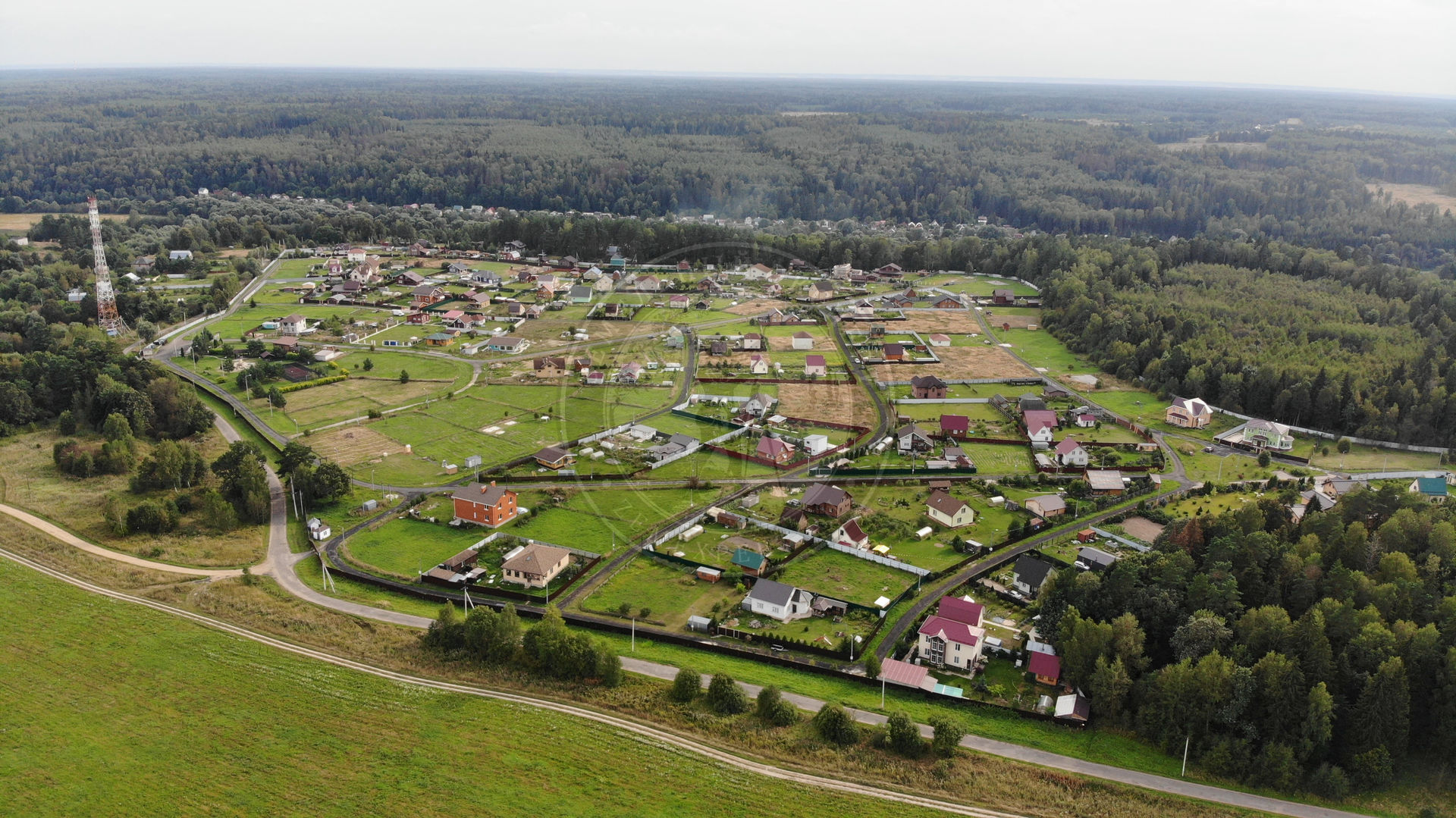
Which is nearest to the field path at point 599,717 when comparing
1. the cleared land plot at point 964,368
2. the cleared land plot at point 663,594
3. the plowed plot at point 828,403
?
the cleared land plot at point 663,594

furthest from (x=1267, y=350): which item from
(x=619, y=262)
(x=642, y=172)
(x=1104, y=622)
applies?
(x=642, y=172)

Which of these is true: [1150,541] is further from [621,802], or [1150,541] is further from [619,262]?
[619,262]

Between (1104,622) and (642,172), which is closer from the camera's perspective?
(1104,622)

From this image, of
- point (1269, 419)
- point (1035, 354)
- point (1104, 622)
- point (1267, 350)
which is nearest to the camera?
point (1104, 622)

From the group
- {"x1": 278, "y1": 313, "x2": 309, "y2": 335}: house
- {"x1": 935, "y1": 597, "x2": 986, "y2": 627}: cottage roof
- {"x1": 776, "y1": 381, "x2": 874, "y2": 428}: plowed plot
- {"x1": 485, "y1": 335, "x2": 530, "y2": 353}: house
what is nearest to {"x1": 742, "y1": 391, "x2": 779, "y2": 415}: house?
{"x1": 776, "y1": 381, "x2": 874, "y2": 428}: plowed plot

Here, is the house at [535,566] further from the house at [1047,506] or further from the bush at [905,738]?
the house at [1047,506]

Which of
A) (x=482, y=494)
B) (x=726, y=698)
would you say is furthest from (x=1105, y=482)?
(x=482, y=494)

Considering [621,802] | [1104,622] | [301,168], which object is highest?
[301,168]

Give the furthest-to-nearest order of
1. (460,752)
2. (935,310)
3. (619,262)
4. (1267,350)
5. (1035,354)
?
1. (619,262)
2. (935,310)
3. (1035,354)
4. (1267,350)
5. (460,752)
